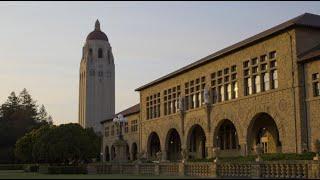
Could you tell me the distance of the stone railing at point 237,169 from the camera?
26812 millimetres

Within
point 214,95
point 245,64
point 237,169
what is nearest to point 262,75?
point 245,64

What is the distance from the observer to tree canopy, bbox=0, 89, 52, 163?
296 feet

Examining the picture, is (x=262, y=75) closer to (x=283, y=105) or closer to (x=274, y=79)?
(x=274, y=79)

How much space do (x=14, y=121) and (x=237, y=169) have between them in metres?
76.5

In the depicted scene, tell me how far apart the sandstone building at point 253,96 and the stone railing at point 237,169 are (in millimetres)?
→ 8068

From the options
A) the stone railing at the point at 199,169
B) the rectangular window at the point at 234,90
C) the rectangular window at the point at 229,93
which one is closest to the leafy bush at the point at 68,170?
the stone railing at the point at 199,169

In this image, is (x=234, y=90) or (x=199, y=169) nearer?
(x=199, y=169)

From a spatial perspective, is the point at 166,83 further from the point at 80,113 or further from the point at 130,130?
the point at 80,113

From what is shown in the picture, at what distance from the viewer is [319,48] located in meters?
39.6

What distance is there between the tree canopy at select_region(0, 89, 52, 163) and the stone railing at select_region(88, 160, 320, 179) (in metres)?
50.2

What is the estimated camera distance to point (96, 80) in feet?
424

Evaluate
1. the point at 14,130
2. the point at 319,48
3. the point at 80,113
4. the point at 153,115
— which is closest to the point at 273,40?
the point at 319,48

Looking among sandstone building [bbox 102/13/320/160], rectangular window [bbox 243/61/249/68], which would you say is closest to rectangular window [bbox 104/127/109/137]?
sandstone building [bbox 102/13/320/160]

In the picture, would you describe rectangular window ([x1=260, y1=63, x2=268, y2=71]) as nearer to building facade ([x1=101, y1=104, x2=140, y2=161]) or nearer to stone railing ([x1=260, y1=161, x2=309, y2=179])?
stone railing ([x1=260, y1=161, x2=309, y2=179])
